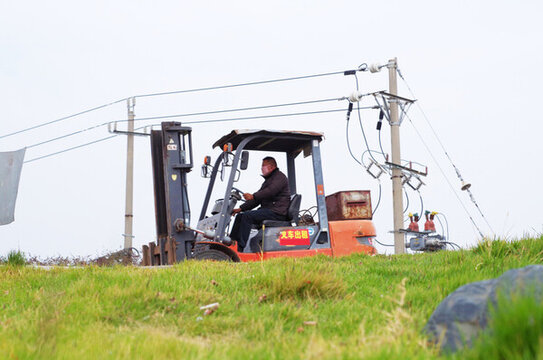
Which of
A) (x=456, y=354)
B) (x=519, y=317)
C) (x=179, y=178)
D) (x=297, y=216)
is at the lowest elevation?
(x=456, y=354)

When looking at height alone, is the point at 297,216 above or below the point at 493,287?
above

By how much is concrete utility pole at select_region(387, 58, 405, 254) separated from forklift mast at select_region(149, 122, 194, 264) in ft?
39.3

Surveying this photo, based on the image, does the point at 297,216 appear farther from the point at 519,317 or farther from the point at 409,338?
the point at 519,317

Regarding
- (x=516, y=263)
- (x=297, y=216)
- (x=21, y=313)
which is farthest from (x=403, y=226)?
(x=21, y=313)

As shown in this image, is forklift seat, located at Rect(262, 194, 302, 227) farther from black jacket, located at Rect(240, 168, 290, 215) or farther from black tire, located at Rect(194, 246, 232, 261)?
black tire, located at Rect(194, 246, 232, 261)

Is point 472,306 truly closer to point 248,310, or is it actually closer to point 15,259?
point 248,310

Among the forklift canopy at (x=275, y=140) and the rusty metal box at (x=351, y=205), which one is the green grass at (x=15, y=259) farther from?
the rusty metal box at (x=351, y=205)

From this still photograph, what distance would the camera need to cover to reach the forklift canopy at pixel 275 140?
453 inches

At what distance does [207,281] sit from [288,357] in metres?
3.24

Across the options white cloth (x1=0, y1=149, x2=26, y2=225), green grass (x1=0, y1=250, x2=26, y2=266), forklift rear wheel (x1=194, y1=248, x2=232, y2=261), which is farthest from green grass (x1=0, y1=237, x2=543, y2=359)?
white cloth (x1=0, y1=149, x2=26, y2=225)

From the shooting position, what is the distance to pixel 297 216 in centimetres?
1179

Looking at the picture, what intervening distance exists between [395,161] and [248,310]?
1767 cm

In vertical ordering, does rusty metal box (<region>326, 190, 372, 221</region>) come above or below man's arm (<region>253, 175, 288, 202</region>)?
below

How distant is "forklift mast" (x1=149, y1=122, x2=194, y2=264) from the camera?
12.0 metres
